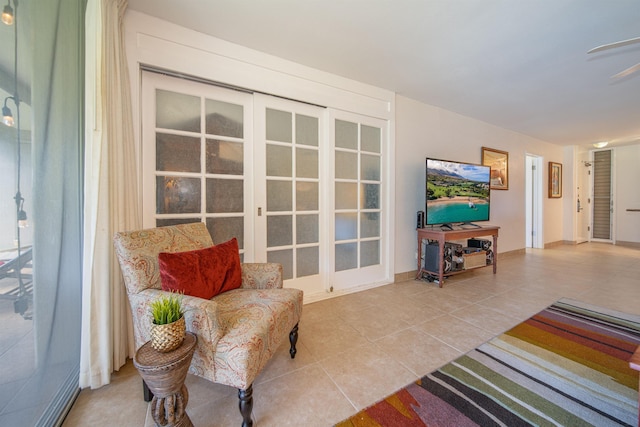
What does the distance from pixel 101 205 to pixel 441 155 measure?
12.9ft

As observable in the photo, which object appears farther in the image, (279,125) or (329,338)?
(279,125)

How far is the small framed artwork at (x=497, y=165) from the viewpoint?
423 cm

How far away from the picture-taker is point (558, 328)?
6.64 ft

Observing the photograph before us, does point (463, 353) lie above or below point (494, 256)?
below

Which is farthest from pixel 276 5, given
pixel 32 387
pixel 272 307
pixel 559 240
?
pixel 559 240

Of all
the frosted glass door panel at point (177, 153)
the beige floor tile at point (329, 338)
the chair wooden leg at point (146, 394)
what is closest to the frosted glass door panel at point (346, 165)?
the frosted glass door panel at point (177, 153)

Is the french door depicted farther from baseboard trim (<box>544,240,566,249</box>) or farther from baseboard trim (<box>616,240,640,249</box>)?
baseboard trim (<box>616,240,640,249</box>)

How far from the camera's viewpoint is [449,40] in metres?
2.08

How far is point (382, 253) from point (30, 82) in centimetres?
320

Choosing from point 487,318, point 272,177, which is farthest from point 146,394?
point 487,318

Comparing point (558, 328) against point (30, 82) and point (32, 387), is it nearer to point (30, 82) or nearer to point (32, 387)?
point (32, 387)

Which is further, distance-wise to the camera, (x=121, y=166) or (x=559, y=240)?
(x=559, y=240)

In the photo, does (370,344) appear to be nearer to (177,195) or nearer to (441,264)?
(441,264)

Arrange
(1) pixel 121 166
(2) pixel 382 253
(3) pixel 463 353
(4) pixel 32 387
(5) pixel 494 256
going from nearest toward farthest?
(4) pixel 32 387 → (1) pixel 121 166 → (3) pixel 463 353 → (2) pixel 382 253 → (5) pixel 494 256
